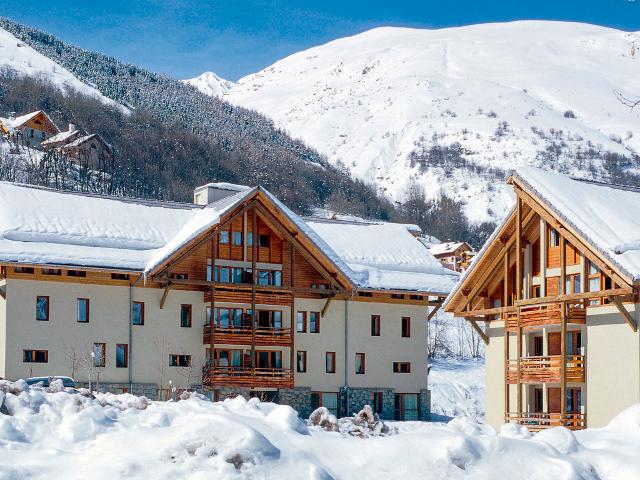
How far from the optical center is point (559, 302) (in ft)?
99.7

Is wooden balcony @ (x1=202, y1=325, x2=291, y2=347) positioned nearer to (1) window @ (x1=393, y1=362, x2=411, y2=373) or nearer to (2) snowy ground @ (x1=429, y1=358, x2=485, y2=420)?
(1) window @ (x1=393, y1=362, x2=411, y2=373)

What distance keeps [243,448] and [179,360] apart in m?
28.6

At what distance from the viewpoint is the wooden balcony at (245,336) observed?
4103 centimetres

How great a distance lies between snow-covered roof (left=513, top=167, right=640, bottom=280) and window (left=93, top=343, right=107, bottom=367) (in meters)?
16.8

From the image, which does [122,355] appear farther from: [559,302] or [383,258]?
[559,302]

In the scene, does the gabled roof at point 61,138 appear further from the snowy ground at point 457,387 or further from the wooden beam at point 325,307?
the wooden beam at point 325,307

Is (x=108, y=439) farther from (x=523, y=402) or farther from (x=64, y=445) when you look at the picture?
(x=523, y=402)

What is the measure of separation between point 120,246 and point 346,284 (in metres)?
9.07

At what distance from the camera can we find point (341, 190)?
175250mm

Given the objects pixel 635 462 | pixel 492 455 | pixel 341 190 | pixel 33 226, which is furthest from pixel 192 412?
pixel 341 190

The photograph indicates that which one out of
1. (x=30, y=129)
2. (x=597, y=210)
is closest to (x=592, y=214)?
(x=597, y=210)

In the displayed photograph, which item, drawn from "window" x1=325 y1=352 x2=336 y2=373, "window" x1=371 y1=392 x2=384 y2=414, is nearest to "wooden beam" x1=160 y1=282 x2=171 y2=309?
"window" x1=325 y1=352 x2=336 y2=373

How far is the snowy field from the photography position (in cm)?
1243

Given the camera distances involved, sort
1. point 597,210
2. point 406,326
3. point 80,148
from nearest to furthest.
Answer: point 597,210, point 406,326, point 80,148
